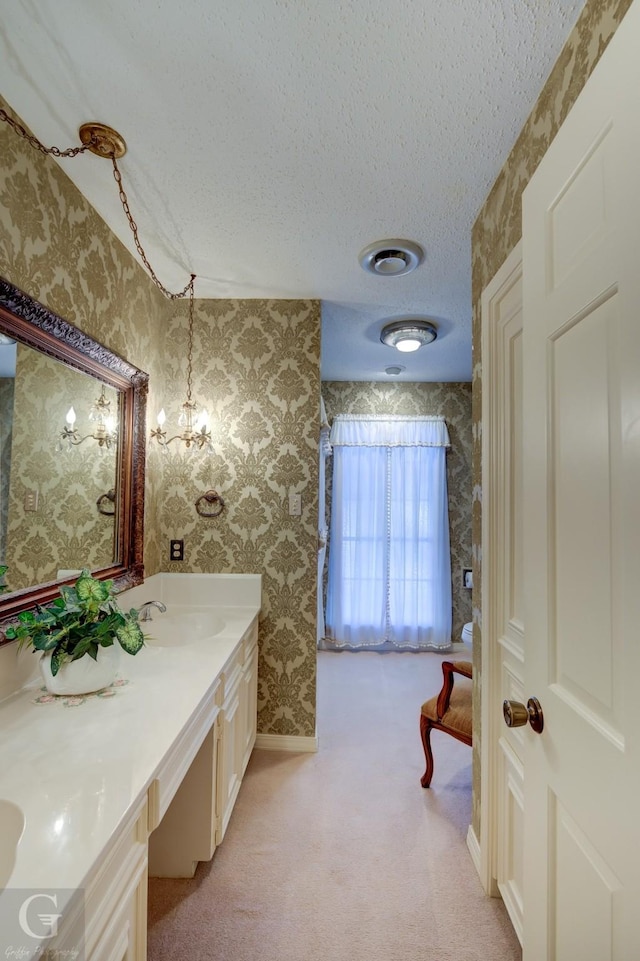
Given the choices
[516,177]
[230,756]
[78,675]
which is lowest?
[230,756]

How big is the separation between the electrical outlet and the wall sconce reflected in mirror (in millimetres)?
728

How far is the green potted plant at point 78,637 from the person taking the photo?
49.4 inches

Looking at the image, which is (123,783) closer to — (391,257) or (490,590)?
(490,590)

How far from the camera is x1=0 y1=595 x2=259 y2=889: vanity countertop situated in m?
0.74

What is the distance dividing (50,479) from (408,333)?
86.6 inches

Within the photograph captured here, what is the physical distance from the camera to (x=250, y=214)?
1783 millimetres

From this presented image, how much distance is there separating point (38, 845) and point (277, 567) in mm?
1776

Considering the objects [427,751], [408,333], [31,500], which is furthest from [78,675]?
[408,333]

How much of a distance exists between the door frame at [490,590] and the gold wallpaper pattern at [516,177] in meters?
0.07

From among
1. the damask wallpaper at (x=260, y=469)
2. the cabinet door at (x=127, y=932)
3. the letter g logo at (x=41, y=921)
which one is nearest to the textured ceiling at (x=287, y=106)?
the damask wallpaper at (x=260, y=469)

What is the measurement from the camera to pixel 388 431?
430 cm

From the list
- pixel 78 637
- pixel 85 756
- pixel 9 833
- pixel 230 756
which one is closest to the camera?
pixel 9 833

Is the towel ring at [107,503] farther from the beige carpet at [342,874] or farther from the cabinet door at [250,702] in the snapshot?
the beige carpet at [342,874]

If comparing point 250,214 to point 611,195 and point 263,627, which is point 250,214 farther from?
point 263,627
